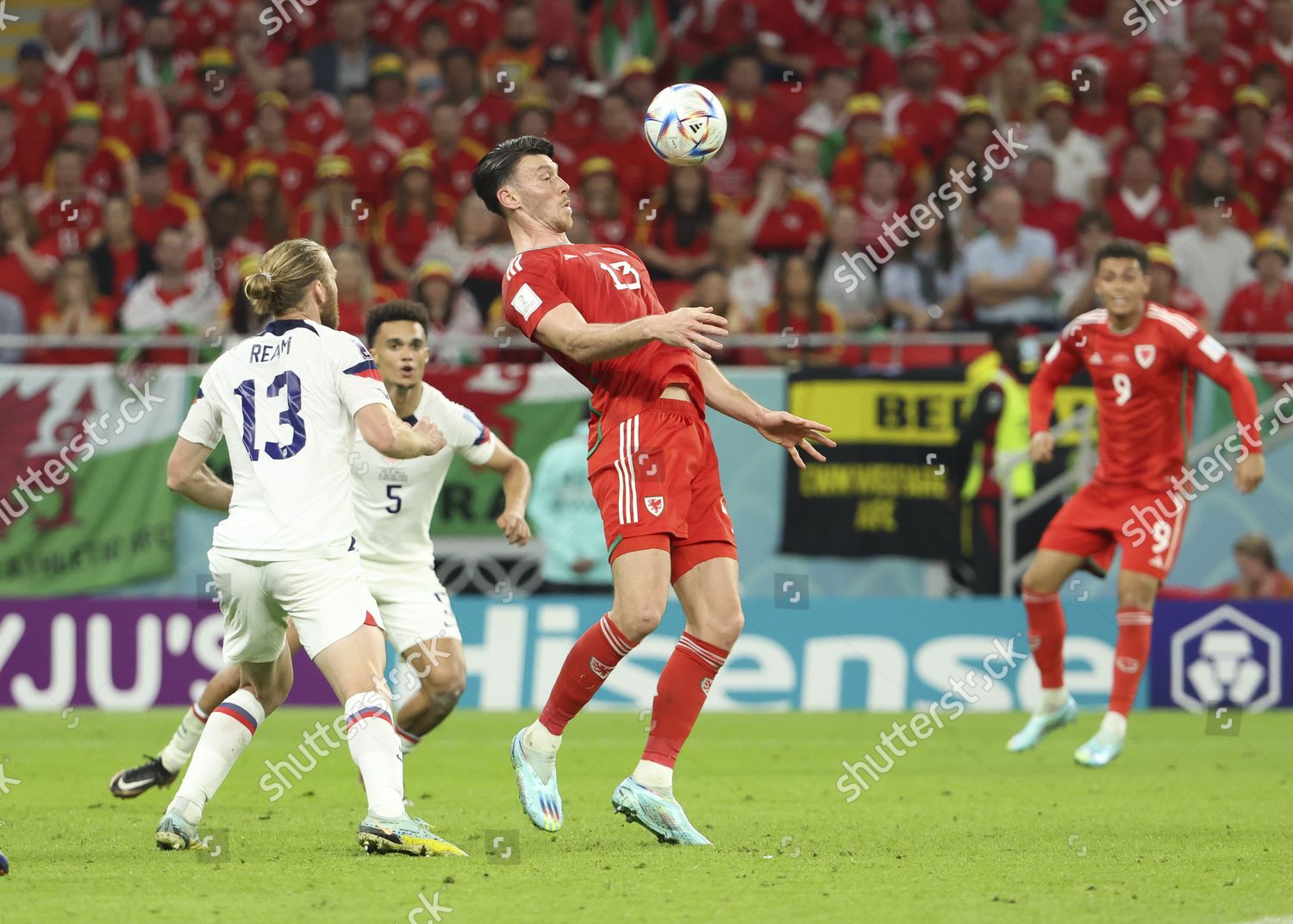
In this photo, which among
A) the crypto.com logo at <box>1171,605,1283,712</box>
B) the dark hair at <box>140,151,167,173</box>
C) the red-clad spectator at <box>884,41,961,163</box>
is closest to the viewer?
the crypto.com logo at <box>1171,605,1283,712</box>

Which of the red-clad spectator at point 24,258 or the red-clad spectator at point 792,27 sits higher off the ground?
the red-clad spectator at point 792,27

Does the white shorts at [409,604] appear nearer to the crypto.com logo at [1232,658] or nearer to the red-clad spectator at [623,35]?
the crypto.com logo at [1232,658]

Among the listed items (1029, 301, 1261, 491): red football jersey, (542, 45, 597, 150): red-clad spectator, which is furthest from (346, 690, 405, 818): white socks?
(542, 45, 597, 150): red-clad spectator

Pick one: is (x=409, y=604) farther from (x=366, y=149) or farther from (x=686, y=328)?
(x=366, y=149)

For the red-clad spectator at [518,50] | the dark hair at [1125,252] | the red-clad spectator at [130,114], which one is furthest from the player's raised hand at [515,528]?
the red-clad spectator at [130,114]

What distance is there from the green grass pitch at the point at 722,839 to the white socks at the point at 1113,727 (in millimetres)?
190

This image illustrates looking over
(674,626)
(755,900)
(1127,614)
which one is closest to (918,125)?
(674,626)

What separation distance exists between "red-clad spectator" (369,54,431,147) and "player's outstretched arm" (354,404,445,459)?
11.0 m

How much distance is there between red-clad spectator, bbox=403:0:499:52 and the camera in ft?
59.4

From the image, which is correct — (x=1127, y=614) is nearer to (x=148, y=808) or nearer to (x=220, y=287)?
(x=148, y=808)

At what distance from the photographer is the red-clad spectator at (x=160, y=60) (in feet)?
60.2

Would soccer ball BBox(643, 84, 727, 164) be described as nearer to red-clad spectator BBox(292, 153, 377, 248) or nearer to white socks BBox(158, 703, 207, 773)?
white socks BBox(158, 703, 207, 773)

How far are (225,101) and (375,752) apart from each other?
12.9m

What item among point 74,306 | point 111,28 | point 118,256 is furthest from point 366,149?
point 111,28
